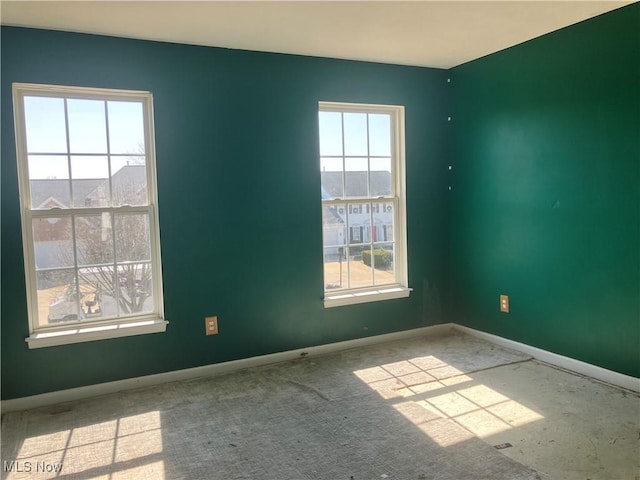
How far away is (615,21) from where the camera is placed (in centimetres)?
300

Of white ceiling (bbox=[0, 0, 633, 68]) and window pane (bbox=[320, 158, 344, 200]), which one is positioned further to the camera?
window pane (bbox=[320, 158, 344, 200])

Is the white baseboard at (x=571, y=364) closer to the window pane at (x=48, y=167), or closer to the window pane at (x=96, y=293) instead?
the window pane at (x=96, y=293)

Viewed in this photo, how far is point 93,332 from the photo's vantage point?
10.4 feet

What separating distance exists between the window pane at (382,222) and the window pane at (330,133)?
1.98ft

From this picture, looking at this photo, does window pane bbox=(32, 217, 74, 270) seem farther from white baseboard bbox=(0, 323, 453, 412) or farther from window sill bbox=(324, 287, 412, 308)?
window sill bbox=(324, 287, 412, 308)

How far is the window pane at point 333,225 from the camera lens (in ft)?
13.1

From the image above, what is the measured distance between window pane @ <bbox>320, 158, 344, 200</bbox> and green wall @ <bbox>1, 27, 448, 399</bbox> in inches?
4.8

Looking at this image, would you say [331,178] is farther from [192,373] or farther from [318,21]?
[192,373]

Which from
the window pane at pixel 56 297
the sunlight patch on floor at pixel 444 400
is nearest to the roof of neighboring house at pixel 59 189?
the window pane at pixel 56 297

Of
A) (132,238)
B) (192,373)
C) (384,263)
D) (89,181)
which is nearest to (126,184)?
(89,181)

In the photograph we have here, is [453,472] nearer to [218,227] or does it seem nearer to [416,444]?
[416,444]

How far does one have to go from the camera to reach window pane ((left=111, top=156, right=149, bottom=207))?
10.8 ft

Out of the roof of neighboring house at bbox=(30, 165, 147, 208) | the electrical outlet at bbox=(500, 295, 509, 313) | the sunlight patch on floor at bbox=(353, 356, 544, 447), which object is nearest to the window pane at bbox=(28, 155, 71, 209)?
the roof of neighboring house at bbox=(30, 165, 147, 208)

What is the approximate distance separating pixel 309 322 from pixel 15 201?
2.18 metres
